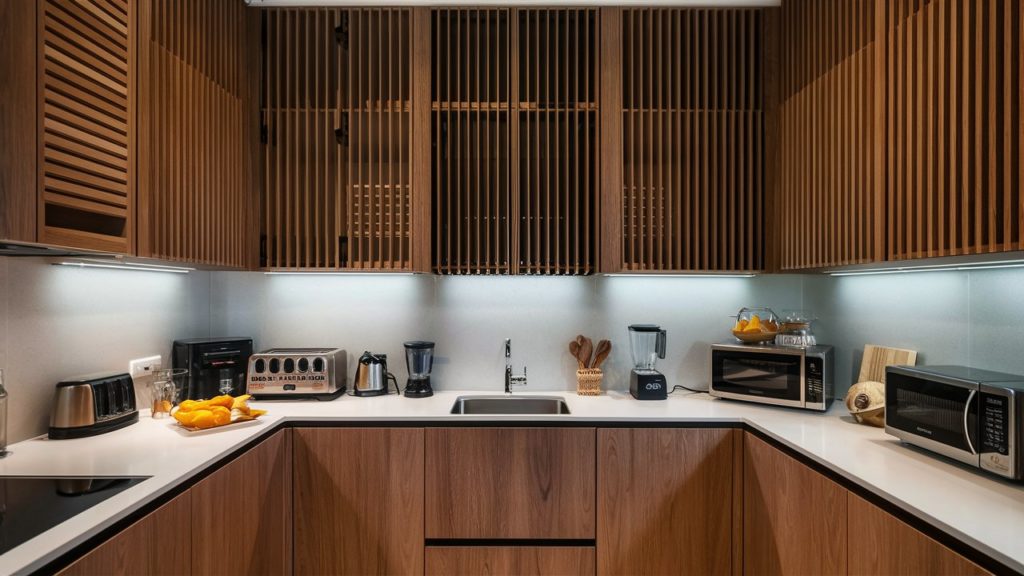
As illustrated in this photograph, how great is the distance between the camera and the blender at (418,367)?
2510 mm

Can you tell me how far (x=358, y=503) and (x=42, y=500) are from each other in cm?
108

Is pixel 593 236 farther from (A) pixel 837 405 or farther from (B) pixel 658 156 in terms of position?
(A) pixel 837 405

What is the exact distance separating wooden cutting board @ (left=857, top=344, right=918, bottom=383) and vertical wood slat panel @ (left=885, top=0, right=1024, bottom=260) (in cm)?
58

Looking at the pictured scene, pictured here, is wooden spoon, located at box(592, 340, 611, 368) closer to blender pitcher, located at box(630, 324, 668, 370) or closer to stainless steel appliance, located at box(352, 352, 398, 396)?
blender pitcher, located at box(630, 324, 668, 370)

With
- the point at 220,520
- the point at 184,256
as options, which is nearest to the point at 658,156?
the point at 184,256

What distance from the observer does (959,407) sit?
1388mm

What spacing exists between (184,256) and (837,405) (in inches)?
113

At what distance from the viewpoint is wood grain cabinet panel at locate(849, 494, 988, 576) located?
3.59 ft

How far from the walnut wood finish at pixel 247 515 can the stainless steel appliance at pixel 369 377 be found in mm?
492

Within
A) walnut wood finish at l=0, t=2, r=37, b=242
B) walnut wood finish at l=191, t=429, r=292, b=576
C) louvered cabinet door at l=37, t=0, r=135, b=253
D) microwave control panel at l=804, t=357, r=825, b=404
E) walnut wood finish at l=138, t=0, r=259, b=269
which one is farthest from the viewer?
microwave control panel at l=804, t=357, r=825, b=404

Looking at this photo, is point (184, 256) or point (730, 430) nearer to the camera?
point (184, 256)

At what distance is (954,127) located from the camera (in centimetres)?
142

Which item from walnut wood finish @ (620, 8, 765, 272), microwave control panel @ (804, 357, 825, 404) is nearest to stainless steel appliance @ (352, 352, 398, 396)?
walnut wood finish @ (620, 8, 765, 272)

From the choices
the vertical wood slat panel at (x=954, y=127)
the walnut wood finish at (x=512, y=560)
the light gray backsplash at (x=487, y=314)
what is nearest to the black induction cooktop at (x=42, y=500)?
the walnut wood finish at (x=512, y=560)
